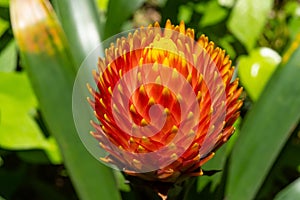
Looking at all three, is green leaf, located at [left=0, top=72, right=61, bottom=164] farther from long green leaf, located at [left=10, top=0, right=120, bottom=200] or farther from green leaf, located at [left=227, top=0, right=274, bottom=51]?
green leaf, located at [left=227, top=0, right=274, bottom=51]

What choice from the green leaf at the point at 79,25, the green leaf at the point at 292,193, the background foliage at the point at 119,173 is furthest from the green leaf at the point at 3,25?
the green leaf at the point at 292,193

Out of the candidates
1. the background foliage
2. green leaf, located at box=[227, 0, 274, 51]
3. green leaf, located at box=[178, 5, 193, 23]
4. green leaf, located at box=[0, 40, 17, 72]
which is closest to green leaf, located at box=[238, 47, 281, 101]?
the background foliage

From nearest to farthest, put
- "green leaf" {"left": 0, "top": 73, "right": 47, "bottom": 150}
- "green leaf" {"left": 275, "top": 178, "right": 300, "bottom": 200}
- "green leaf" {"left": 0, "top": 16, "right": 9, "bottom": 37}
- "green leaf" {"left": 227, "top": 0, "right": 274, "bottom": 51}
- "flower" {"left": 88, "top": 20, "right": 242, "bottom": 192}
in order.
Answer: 1. "flower" {"left": 88, "top": 20, "right": 242, "bottom": 192}
2. "green leaf" {"left": 275, "top": 178, "right": 300, "bottom": 200}
3. "green leaf" {"left": 0, "top": 73, "right": 47, "bottom": 150}
4. "green leaf" {"left": 0, "top": 16, "right": 9, "bottom": 37}
5. "green leaf" {"left": 227, "top": 0, "right": 274, "bottom": 51}

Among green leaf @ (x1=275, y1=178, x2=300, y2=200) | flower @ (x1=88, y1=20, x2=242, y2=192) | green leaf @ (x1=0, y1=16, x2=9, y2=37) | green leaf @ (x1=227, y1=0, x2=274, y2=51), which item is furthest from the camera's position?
green leaf @ (x1=227, y1=0, x2=274, y2=51)

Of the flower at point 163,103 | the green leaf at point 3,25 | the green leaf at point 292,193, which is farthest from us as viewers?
the green leaf at point 3,25

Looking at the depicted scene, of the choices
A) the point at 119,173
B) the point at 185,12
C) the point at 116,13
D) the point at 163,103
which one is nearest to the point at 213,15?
the point at 185,12

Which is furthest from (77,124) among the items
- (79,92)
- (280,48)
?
(280,48)

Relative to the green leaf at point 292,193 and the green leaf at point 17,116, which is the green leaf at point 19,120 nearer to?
the green leaf at point 17,116

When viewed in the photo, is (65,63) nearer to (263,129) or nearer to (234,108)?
(234,108)
